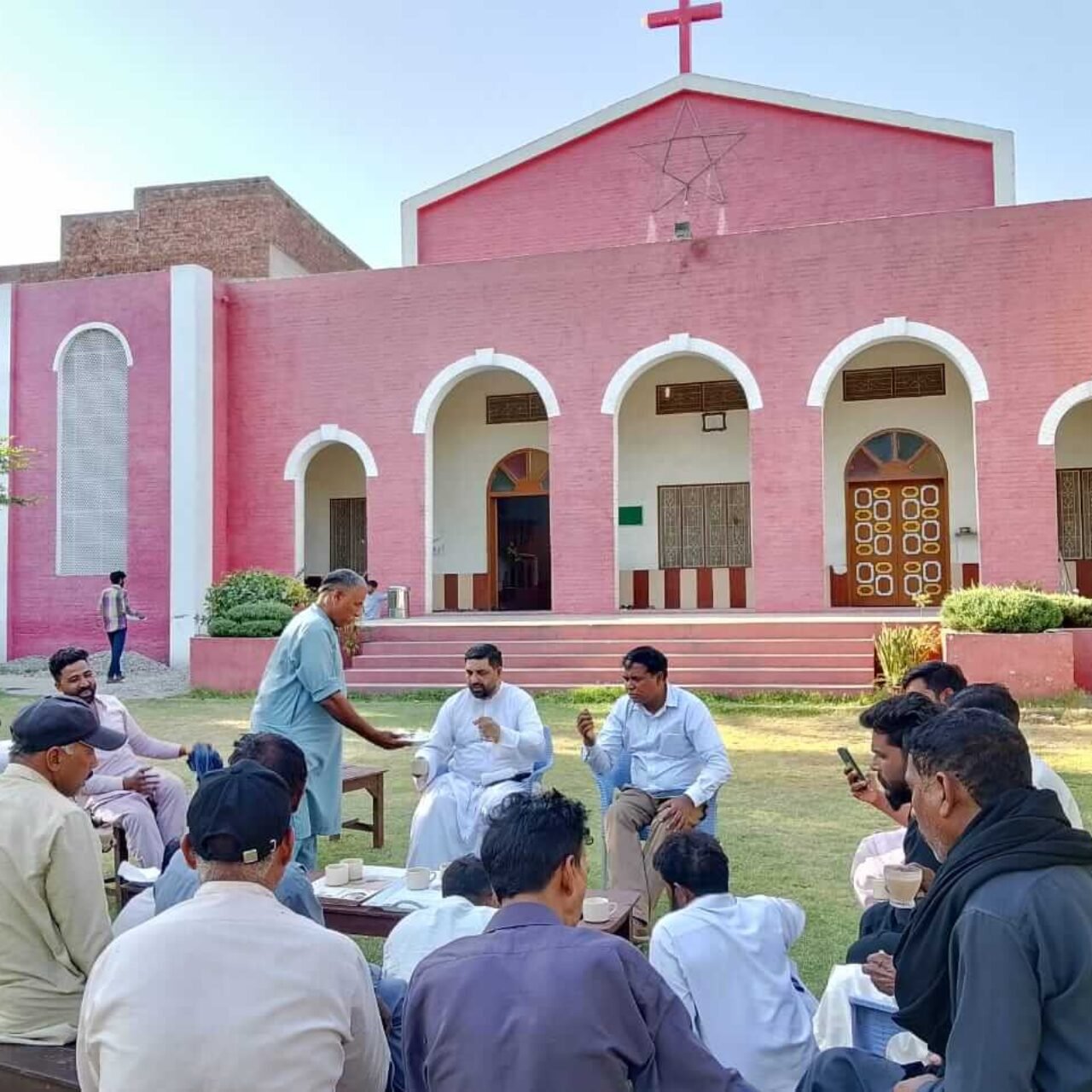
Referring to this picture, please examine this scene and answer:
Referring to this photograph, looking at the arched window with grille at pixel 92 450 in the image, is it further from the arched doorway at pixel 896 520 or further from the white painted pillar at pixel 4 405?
the arched doorway at pixel 896 520

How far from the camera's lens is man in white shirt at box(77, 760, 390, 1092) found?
5.39 ft

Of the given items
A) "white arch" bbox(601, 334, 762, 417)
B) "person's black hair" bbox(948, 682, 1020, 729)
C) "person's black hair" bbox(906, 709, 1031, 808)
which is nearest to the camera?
"person's black hair" bbox(906, 709, 1031, 808)

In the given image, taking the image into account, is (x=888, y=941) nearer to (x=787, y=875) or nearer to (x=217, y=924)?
(x=217, y=924)

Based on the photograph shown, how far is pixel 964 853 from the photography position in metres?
1.80

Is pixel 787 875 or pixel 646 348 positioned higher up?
pixel 646 348

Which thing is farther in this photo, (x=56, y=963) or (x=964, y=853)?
(x=56, y=963)

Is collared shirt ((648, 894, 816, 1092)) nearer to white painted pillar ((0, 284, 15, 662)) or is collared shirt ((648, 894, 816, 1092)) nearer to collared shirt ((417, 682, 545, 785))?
collared shirt ((417, 682, 545, 785))

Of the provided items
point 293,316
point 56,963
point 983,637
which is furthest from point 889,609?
point 56,963

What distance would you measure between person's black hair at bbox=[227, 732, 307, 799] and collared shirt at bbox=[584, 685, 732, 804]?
2.06 metres

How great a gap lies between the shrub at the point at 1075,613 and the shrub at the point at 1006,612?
220mm

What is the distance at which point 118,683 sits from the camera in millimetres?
14055

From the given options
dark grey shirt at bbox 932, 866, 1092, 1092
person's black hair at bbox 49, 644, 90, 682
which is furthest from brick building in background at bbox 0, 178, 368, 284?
dark grey shirt at bbox 932, 866, 1092, 1092

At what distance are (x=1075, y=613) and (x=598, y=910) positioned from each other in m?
9.47

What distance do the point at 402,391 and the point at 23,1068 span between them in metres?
13.4
